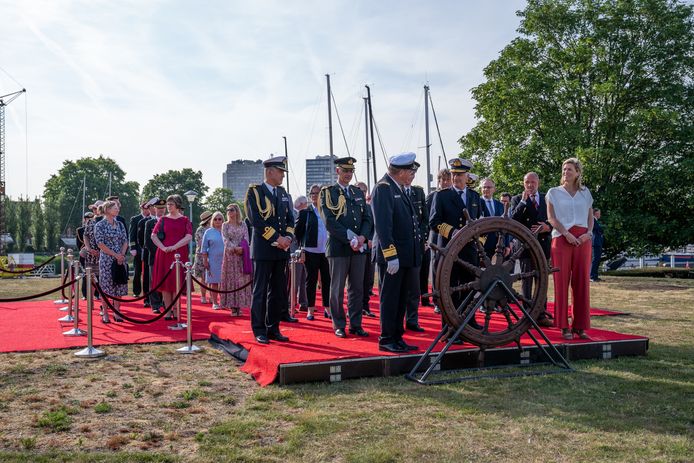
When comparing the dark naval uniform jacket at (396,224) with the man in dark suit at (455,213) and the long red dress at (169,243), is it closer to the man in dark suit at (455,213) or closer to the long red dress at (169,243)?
the man in dark suit at (455,213)

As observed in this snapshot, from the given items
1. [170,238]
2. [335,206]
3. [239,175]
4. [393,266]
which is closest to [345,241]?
[335,206]

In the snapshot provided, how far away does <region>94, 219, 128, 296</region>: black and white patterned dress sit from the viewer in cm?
886

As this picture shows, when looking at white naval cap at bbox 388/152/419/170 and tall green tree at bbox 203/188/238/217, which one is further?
tall green tree at bbox 203/188/238/217

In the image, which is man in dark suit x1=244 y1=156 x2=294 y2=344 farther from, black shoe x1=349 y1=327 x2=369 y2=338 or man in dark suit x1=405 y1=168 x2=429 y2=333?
man in dark suit x1=405 y1=168 x2=429 y2=333

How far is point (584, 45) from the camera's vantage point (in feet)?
70.7

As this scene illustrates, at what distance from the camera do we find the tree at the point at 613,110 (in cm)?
2014

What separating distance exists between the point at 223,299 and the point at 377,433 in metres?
6.32

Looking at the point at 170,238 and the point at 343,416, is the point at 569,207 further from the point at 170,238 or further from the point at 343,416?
the point at 170,238

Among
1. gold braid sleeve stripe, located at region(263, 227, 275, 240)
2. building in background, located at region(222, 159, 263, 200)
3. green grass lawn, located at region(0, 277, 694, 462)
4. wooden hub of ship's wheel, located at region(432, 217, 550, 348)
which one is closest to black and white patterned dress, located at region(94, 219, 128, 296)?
green grass lawn, located at region(0, 277, 694, 462)

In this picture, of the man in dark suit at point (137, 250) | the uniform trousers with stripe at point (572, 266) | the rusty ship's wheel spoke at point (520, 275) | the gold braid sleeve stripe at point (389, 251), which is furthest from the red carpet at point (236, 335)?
the man in dark suit at point (137, 250)

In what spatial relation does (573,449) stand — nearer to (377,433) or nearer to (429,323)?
(377,433)

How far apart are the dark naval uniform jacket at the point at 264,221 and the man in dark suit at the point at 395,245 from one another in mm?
1163

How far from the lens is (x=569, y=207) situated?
6.68 meters

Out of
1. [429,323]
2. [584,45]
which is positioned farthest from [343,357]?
[584,45]
